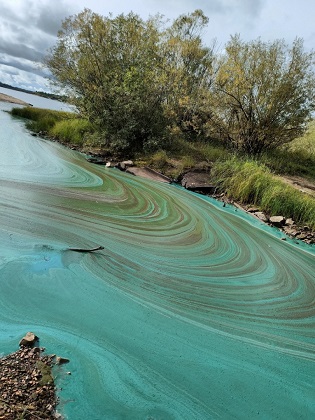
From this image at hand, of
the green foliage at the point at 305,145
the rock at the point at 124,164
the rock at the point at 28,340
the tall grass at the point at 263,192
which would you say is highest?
the green foliage at the point at 305,145

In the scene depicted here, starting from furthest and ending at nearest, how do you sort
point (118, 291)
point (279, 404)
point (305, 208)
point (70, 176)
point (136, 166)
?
point (136, 166), point (70, 176), point (305, 208), point (118, 291), point (279, 404)

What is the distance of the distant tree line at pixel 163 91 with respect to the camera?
34.0 feet

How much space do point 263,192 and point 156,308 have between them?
18.0 feet

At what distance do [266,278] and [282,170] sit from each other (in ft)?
24.5

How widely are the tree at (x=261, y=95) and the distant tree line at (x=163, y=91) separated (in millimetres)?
29

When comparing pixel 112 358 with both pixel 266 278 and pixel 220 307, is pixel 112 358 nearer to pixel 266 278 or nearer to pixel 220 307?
pixel 220 307

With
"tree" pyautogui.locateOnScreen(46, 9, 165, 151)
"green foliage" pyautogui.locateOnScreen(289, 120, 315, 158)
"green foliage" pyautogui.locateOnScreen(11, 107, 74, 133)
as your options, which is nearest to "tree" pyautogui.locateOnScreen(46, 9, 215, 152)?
"tree" pyautogui.locateOnScreen(46, 9, 165, 151)

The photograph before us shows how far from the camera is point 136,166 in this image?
32.9 ft

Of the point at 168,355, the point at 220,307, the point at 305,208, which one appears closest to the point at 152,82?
the point at 305,208

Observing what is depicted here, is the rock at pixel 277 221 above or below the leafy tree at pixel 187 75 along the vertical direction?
below

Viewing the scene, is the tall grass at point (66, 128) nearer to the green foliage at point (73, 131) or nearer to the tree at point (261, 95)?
the green foliage at point (73, 131)

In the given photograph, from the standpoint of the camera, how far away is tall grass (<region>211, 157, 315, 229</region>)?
7.16 meters

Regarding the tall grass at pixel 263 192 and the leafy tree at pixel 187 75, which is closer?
the tall grass at pixel 263 192

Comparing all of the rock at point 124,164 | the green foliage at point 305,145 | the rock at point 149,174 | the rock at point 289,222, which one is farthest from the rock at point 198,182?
the green foliage at point 305,145
